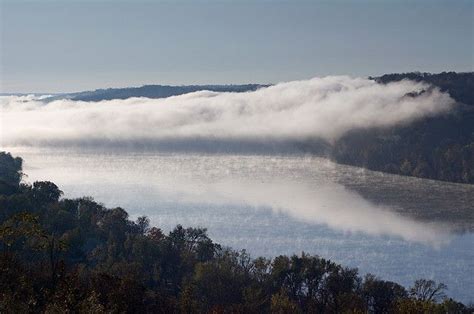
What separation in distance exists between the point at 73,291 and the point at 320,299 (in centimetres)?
1580

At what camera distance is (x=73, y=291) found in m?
17.4

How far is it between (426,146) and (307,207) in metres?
57.2

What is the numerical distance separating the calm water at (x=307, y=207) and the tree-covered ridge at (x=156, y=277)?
8919 millimetres

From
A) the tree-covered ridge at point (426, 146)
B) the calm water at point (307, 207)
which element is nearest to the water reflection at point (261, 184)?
the calm water at point (307, 207)

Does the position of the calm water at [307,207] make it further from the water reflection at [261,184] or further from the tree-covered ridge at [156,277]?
the tree-covered ridge at [156,277]

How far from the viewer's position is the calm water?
47.0 metres

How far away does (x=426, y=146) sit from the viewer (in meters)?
118

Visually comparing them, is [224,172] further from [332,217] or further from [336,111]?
[336,111]

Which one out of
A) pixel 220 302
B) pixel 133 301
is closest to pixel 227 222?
pixel 220 302

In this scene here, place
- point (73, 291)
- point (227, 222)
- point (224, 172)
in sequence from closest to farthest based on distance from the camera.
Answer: point (73, 291)
point (227, 222)
point (224, 172)

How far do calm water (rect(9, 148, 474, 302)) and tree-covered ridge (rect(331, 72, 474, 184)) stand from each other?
4.77m

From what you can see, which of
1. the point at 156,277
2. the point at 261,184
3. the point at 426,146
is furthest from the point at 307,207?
the point at 426,146

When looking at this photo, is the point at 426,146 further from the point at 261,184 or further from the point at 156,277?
the point at 156,277

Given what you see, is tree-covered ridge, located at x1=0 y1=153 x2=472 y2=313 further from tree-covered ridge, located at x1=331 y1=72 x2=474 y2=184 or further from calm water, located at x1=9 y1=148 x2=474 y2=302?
tree-covered ridge, located at x1=331 y1=72 x2=474 y2=184
